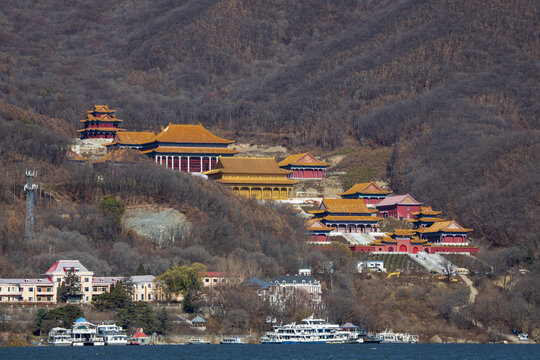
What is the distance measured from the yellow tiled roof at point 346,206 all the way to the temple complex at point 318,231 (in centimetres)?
478

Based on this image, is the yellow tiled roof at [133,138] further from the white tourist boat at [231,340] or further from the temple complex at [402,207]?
the white tourist boat at [231,340]

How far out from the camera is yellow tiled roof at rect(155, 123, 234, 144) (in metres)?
155

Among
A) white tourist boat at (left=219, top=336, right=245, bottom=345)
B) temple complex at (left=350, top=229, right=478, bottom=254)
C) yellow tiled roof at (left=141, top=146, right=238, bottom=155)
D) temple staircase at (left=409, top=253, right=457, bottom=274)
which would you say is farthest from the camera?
yellow tiled roof at (left=141, top=146, right=238, bottom=155)

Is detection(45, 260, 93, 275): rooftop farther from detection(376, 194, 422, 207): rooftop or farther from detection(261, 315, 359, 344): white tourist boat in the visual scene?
detection(376, 194, 422, 207): rooftop

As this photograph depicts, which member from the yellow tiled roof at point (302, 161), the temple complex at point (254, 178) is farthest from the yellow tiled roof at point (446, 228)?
the yellow tiled roof at point (302, 161)

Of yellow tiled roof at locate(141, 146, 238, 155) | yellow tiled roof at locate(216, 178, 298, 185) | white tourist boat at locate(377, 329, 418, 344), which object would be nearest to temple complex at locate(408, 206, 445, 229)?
yellow tiled roof at locate(216, 178, 298, 185)

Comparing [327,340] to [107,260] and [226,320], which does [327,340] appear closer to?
[226,320]

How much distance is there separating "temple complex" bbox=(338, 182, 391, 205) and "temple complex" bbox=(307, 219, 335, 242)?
15.7 metres

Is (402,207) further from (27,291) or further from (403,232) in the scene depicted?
(27,291)

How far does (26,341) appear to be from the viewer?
99.9m

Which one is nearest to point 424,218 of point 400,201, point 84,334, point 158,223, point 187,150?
point 400,201

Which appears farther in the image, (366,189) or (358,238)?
(366,189)

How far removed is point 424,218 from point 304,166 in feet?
65.4

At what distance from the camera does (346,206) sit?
468 feet
